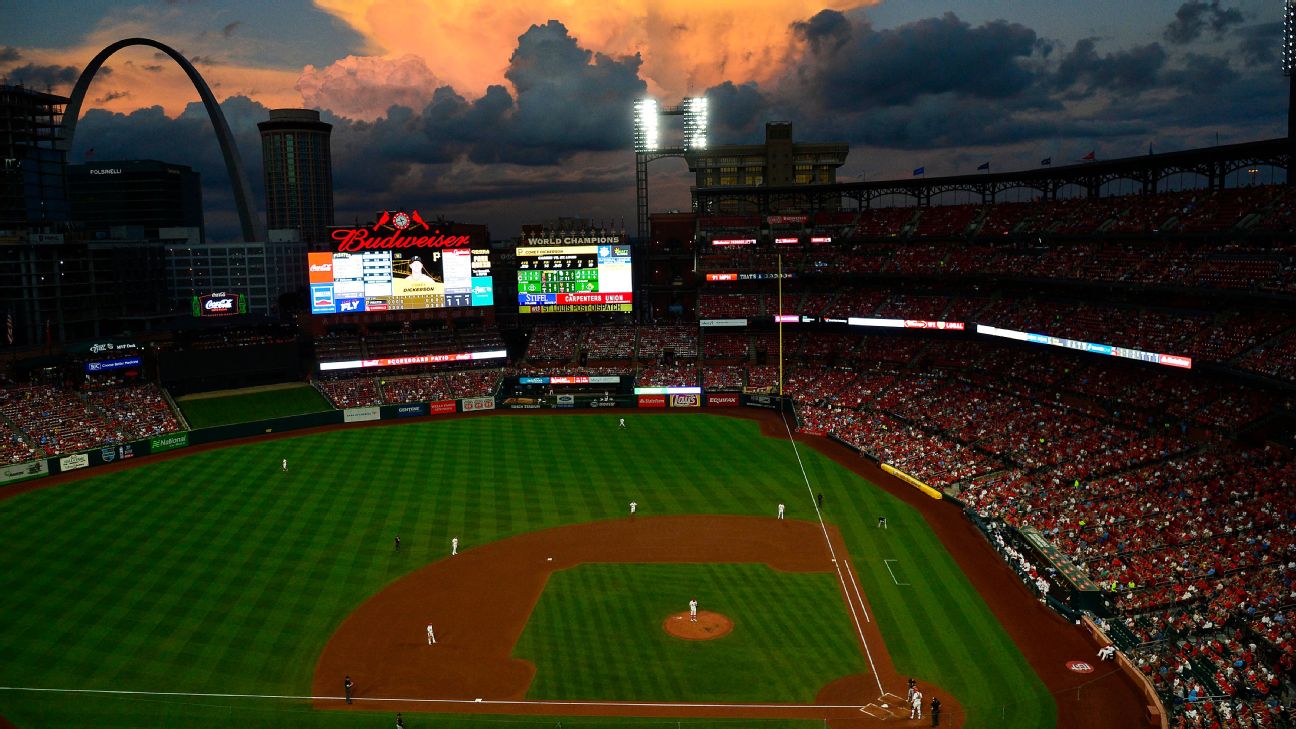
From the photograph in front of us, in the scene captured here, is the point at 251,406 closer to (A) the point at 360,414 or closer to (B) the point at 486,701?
(A) the point at 360,414

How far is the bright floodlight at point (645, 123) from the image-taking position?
3157 inches

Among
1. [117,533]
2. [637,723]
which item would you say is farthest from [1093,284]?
[117,533]

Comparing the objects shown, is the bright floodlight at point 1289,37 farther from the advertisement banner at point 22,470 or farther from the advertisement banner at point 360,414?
the advertisement banner at point 22,470

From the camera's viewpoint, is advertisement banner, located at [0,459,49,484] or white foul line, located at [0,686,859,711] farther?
advertisement banner, located at [0,459,49,484]

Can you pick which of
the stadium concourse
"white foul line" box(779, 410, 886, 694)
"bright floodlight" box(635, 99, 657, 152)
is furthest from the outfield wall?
"bright floodlight" box(635, 99, 657, 152)

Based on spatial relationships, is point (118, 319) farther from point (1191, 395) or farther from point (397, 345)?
point (1191, 395)

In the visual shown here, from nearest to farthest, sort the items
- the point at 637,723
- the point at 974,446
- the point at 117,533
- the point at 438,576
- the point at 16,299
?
the point at 637,723 → the point at 438,576 → the point at 117,533 → the point at 974,446 → the point at 16,299

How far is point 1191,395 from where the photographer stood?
3950 cm

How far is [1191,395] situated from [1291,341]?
217 inches

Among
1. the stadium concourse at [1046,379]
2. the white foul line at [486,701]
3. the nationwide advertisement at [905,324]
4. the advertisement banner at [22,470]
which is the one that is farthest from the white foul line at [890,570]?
the advertisement banner at [22,470]

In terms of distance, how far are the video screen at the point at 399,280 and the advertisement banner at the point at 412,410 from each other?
10.9m

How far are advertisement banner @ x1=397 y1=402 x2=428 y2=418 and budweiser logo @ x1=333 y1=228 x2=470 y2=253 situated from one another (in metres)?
14.7

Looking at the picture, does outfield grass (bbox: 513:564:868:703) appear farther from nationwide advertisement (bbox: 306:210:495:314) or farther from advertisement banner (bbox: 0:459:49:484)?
nationwide advertisement (bbox: 306:210:495:314)

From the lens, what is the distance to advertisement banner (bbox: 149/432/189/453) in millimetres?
52875
